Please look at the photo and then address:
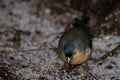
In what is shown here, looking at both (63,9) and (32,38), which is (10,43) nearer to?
(32,38)

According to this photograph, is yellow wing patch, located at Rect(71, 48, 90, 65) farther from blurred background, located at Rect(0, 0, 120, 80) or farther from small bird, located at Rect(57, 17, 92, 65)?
blurred background, located at Rect(0, 0, 120, 80)

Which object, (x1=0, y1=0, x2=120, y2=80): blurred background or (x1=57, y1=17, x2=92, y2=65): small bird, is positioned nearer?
(x1=57, y1=17, x2=92, y2=65): small bird

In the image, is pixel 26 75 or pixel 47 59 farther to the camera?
pixel 47 59

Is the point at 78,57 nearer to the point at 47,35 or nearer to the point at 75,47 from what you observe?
the point at 75,47

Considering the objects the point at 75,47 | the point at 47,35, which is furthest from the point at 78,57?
the point at 47,35

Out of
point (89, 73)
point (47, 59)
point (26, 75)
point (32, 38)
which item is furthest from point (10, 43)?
point (89, 73)

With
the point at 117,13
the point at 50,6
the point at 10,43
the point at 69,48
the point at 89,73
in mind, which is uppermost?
the point at 50,6

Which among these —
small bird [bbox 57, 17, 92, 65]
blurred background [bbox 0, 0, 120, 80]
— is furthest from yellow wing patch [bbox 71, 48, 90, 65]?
blurred background [bbox 0, 0, 120, 80]
